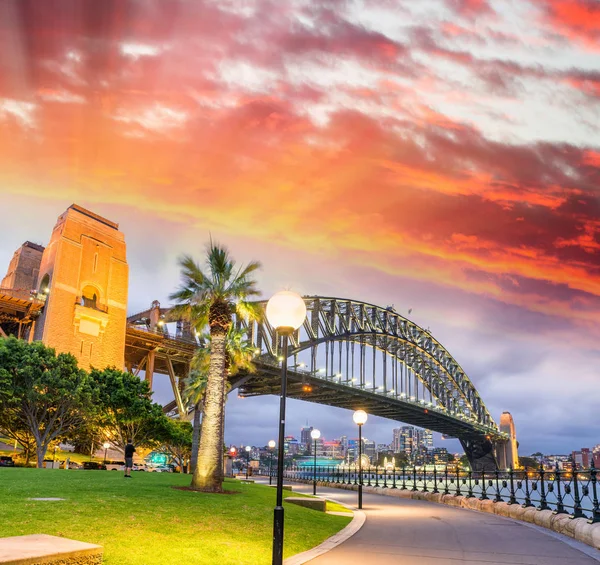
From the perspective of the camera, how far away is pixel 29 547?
5.66 metres

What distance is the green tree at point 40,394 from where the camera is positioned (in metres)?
38.7

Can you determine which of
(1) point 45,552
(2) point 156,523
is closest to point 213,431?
(2) point 156,523

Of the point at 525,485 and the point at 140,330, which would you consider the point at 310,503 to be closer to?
the point at 525,485

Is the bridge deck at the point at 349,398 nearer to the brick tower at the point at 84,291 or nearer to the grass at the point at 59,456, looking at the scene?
the brick tower at the point at 84,291

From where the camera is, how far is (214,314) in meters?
24.4

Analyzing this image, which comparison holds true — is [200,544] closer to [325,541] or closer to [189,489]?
[325,541]

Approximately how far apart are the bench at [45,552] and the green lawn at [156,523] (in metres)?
2.38

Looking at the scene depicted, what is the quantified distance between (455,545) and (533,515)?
6185 mm

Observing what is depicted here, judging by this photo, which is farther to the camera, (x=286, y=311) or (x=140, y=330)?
(x=140, y=330)

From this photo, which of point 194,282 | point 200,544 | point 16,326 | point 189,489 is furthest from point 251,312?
point 16,326

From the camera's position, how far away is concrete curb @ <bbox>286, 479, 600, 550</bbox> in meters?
13.2

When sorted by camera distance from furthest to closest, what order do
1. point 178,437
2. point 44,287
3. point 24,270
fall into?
point 24,270
point 44,287
point 178,437

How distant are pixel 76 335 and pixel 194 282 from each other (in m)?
37.7

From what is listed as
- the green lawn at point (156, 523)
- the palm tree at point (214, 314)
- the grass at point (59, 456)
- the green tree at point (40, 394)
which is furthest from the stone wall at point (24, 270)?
the green lawn at point (156, 523)
